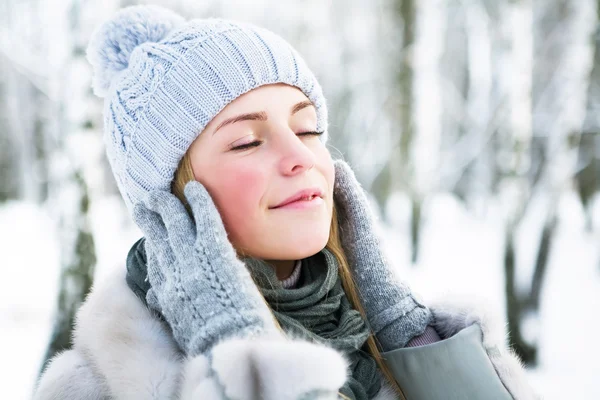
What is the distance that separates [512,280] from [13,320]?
5426 millimetres

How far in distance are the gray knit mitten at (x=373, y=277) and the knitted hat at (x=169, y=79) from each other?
0.39 meters

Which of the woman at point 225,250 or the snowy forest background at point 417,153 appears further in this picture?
the snowy forest background at point 417,153

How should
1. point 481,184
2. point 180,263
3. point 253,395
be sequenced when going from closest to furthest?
point 253,395 → point 180,263 → point 481,184

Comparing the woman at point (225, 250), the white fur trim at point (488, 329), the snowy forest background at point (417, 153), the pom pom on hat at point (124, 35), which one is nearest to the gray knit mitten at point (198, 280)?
the woman at point (225, 250)

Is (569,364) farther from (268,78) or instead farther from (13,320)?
(13,320)

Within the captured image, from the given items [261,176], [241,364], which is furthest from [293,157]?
[241,364]

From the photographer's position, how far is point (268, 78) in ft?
5.13

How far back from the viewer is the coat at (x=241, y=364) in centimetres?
118

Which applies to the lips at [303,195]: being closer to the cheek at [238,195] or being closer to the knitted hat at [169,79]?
the cheek at [238,195]

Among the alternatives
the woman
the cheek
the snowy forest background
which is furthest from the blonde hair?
the snowy forest background

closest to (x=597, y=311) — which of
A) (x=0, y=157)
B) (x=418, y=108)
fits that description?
(x=418, y=108)

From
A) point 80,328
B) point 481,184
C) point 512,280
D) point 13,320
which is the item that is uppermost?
point 80,328

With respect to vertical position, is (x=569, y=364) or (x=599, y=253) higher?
(x=569, y=364)

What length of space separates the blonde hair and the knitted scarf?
0.03 m
